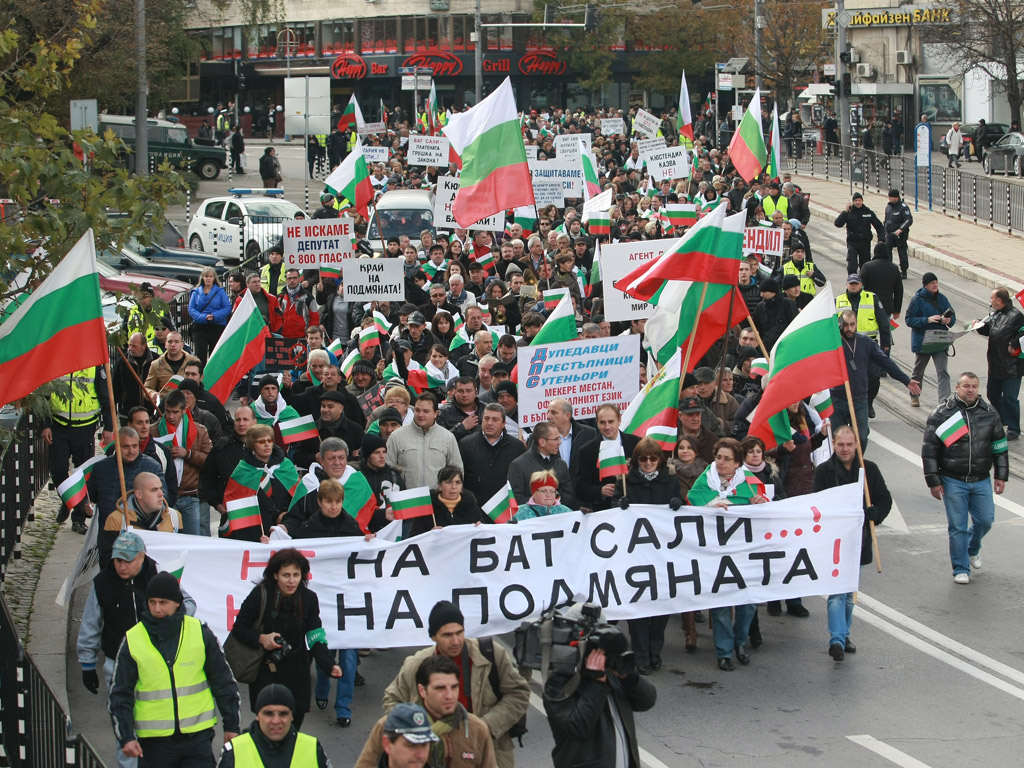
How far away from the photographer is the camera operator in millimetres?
6543

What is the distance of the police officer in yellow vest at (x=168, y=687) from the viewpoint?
718 cm

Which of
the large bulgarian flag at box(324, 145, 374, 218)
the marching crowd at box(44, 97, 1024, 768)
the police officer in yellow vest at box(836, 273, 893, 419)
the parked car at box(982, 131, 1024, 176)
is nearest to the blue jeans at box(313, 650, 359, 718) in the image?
the marching crowd at box(44, 97, 1024, 768)

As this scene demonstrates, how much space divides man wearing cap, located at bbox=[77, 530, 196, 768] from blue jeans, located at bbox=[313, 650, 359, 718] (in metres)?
1.17

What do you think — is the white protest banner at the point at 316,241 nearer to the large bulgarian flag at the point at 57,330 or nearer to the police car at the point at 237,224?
the large bulgarian flag at the point at 57,330

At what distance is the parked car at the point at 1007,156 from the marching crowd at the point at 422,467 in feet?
85.8

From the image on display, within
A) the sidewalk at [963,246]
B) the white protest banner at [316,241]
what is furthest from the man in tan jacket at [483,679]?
the sidewalk at [963,246]

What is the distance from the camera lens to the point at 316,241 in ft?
58.5

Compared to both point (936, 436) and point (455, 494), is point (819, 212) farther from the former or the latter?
point (455, 494)

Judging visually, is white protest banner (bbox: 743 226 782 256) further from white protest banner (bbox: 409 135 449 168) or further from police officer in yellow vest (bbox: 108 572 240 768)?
police officer in yellow vest (bbox: 108 572 240 768)

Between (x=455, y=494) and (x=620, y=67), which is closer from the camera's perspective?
(x=455, y=494)

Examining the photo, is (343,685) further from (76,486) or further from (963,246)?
(963,246)

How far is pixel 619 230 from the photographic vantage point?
24203 millimetres

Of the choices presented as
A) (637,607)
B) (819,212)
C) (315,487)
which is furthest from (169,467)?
(819,212)

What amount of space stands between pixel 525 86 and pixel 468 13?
5212 mm
